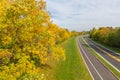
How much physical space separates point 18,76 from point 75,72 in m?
41.2

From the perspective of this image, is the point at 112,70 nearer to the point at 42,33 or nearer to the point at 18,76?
the point at 42,33

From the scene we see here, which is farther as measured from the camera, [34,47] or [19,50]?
[34,47]

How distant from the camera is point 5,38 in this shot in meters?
15.7

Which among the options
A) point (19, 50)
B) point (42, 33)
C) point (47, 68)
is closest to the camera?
point (19, 50)

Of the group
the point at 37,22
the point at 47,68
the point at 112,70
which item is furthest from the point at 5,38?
the point at 112,70

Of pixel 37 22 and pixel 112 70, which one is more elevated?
pixel 37 22

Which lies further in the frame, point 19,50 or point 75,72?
point 75,72

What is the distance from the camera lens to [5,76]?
1405cm

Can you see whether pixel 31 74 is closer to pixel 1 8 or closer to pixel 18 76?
pixel 18 76

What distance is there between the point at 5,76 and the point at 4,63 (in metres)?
1.97

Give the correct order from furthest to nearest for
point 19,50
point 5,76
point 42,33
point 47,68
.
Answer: point 47,68, point 42,33, point 19,50, point 5,76

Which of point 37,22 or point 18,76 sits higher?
point 37,22

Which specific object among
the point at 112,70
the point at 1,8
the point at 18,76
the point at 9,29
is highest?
the point at 1,8

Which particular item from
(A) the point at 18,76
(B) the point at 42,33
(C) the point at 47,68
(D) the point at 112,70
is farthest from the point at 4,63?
(D) the point at 112,70
